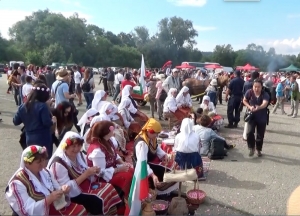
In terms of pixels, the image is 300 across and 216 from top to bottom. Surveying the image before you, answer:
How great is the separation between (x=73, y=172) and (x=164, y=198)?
1.70 meters

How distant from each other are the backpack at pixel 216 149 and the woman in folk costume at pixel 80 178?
3450 millimetres

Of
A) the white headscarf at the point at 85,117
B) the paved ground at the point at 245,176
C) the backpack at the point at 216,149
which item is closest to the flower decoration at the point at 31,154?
the paved ground at the point at 245,176

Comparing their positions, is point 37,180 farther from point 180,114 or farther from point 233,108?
point 233,108

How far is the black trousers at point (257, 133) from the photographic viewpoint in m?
7.17

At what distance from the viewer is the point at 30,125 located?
457cm

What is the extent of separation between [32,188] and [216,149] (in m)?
4.62

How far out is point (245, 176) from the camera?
6.03 m

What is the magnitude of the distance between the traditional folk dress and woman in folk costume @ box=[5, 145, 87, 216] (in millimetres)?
838

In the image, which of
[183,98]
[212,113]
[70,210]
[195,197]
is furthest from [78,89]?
[70,210]

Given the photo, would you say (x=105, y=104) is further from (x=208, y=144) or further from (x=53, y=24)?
(x=53, y=24)

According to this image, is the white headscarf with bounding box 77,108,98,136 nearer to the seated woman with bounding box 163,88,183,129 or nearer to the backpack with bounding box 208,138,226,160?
the backpack with bounding box 208,138,226,160

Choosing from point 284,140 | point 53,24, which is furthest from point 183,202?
point 53,24

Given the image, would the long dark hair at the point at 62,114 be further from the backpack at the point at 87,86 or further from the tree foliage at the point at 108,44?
the tree foliage at the point at 108,44

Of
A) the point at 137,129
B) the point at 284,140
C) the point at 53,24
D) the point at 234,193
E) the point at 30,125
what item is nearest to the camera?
the point at 30,125
